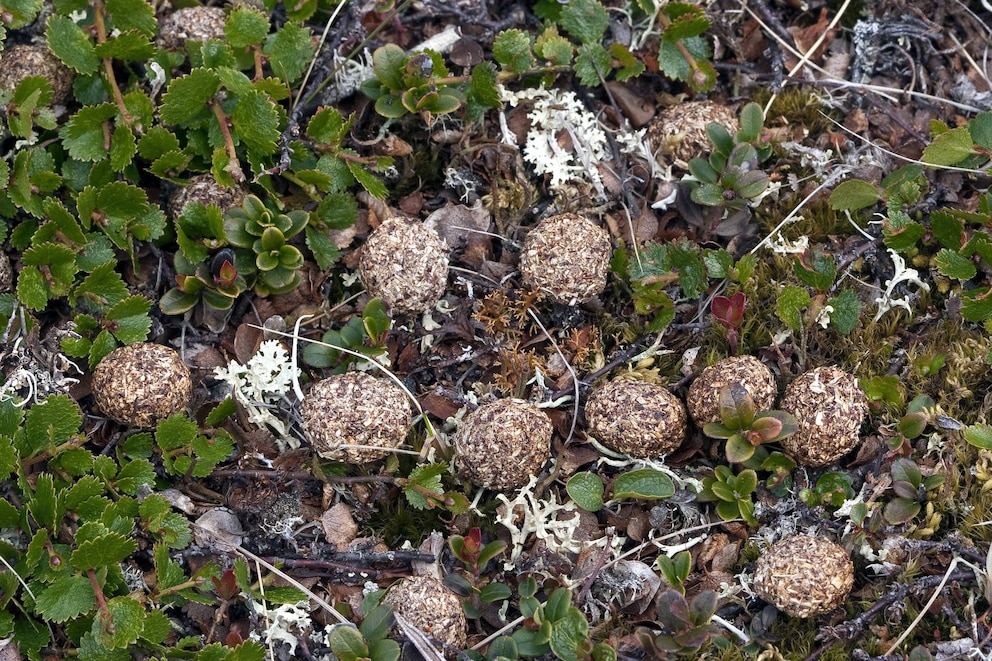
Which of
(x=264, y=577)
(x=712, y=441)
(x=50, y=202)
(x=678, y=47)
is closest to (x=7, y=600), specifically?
(x=264, y=577)

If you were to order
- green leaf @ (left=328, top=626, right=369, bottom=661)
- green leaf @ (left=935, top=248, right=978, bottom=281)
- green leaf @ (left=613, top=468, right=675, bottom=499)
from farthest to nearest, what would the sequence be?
green leaf @ (left=935, top=248, right=978, bottom=281) < green leaf @ (left=613, top=468, right=675, bottom=499) < green leaf @ (left=328, top=626, right=369, bottom=661)

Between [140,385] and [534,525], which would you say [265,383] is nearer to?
[140,385]

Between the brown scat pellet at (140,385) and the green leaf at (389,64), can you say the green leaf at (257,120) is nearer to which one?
the green leaf at (389,64)

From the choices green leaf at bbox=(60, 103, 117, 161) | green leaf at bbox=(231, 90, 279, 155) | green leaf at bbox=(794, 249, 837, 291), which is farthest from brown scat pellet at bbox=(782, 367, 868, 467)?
green leaf at bbox=(60, 103, 117, 161)

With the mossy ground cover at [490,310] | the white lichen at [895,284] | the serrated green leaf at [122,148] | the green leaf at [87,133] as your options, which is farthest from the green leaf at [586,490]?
the green leaf at [87,133]

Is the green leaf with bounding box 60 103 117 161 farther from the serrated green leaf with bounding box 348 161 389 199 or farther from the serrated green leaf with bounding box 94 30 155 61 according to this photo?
the serrated green leaf with bounding box 348 161 389 199

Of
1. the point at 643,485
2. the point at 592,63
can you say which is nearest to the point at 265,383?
the point at 643,485
